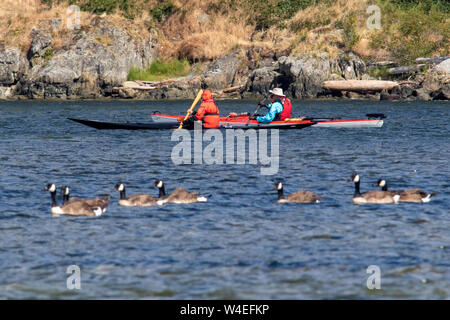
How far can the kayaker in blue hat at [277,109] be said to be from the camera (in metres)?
27.1

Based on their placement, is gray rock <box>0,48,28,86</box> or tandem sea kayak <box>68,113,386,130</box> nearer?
tandem sea kayak <box>68,113,386,130</box>

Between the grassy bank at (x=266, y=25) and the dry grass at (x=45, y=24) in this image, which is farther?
the dry grass at (x=45, y=24)

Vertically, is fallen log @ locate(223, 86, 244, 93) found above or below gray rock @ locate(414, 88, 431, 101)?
above

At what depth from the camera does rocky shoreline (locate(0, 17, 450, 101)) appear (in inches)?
1874

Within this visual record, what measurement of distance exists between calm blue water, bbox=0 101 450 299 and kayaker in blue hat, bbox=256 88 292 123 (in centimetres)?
505

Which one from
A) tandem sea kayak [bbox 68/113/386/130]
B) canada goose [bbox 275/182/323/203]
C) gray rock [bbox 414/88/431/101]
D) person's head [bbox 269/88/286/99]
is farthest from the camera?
gray rock [bbox 414/88/431/101]

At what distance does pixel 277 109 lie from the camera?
2758 centimetres

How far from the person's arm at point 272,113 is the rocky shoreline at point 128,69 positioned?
2020 cm

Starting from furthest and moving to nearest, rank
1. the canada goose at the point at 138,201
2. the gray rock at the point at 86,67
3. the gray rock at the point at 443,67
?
the gray rock at the point at 86,67 < the gray rock at the point at 443,67 < the canada goose at the point at 138,201

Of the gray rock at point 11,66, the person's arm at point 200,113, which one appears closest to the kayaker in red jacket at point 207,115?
the person's arm at point 200,113

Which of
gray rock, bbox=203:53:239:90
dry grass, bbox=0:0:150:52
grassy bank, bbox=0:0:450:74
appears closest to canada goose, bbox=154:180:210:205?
gray rock, bbox=203:53:239:90

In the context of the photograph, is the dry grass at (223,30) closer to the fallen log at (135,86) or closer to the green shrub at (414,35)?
the green shrub at (414,35)

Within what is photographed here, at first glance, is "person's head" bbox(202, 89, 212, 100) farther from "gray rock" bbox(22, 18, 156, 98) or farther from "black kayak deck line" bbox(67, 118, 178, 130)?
"gray rock" bbox(22, 18, 156, 98)
